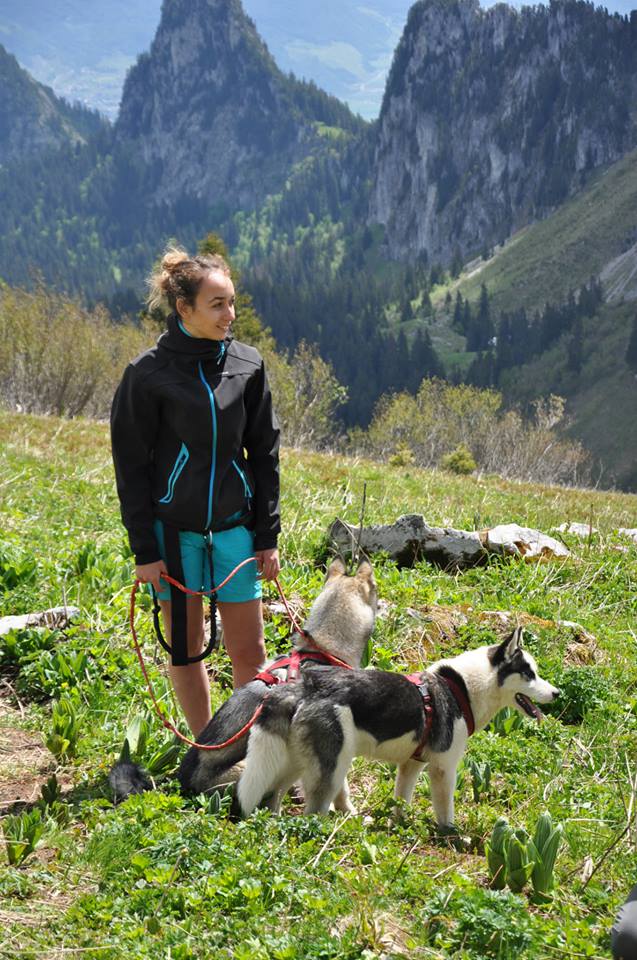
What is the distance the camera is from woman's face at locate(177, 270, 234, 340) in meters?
4.53

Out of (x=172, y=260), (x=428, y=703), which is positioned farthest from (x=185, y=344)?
(x=428, y=703)

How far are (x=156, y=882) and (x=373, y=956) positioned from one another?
104cm

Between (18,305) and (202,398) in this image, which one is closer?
(202,398)

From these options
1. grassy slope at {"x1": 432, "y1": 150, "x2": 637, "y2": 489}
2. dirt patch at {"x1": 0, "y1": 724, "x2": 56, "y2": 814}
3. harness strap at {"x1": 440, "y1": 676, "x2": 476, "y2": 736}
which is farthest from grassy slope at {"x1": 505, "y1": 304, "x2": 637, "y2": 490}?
dirt patch at {"x1": 0, "y1": 724, "x2": 56, "y2": 814}

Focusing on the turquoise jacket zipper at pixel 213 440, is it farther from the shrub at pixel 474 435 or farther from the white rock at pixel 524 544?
the shrub at pixel 474 435

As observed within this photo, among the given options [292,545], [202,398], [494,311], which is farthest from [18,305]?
[494,311]

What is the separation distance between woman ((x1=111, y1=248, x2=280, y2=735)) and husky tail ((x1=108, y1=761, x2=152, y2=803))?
66cm

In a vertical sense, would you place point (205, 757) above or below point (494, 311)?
below

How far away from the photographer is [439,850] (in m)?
4.45

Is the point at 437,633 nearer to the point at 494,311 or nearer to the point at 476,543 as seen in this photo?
the point at 476,543

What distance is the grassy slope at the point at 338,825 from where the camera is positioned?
340 centimetres

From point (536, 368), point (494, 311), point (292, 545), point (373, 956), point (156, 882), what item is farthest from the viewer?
point (494, 311)

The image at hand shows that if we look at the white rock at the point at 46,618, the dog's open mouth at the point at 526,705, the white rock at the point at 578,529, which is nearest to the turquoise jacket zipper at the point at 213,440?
the dog's open mouth at the point at 526,705

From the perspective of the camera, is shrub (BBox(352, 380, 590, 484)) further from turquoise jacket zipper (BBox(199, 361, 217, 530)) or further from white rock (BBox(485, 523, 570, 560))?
turquoise jacket zipper (BBox(199, 361, 217, 530))
